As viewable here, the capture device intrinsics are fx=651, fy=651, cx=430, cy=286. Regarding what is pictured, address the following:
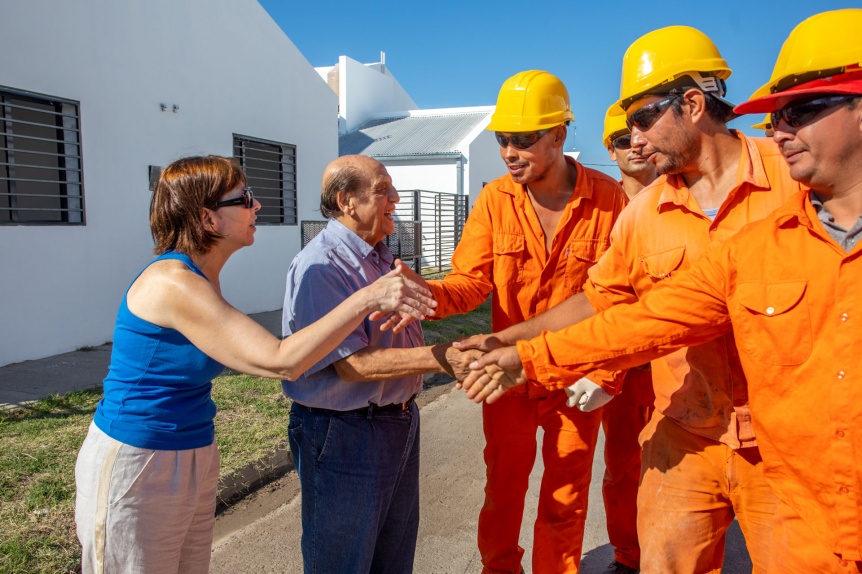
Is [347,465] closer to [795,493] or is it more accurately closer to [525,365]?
[525,365]

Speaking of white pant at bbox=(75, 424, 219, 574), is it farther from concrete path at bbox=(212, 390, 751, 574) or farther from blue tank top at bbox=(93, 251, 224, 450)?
concrete path at bbox=(212, 390, 751, 574)

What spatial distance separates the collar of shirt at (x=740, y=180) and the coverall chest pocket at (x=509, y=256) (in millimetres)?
889

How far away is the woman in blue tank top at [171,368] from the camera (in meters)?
2.13

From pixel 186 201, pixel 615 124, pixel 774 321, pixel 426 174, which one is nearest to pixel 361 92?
pixel 426 174

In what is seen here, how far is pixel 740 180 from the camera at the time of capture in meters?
2.38

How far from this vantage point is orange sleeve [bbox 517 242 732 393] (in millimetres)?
2084

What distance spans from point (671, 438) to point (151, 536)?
6.25ft

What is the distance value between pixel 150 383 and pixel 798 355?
2.00 metres

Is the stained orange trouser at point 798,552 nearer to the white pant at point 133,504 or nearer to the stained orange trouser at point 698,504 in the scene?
the stained orange trouser at point 698,504

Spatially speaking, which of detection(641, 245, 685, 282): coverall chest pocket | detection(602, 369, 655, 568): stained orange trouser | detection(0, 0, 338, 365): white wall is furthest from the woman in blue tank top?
detection(0, 0, 338, 365): white wall

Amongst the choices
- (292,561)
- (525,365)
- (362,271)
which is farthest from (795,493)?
(292,561)

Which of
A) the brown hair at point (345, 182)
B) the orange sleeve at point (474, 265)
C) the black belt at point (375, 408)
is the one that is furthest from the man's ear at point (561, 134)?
the black belt at point (375, 408)

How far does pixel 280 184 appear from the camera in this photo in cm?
1180

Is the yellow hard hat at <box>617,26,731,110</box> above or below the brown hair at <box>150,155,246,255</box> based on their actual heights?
above
